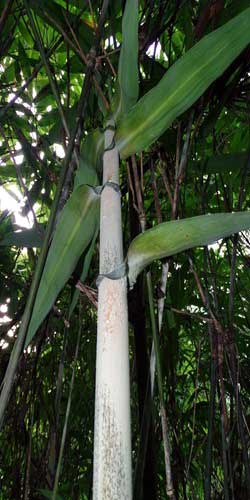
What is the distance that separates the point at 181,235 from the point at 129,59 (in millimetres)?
176

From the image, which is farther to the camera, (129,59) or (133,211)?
(133,211)

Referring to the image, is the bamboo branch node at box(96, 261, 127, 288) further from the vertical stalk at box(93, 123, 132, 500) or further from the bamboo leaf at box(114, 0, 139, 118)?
the bamboo leaf at box(114, 0, 139, 118)

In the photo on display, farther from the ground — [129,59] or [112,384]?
[129,59]

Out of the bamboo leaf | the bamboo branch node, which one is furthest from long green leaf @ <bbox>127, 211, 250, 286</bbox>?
the bamboo leaf

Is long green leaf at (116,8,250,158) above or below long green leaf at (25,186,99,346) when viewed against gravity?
above

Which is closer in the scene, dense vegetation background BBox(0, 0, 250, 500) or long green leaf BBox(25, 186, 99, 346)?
→ long green leaf BBox(25, 186, 99, 346)

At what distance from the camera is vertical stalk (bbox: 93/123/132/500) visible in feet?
0.81

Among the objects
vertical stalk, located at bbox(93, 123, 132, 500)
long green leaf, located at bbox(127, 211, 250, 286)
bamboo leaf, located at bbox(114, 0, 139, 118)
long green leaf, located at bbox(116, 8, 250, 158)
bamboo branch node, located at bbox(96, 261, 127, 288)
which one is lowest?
vertical stalk, located at bbox(93, 123, 132, 500)

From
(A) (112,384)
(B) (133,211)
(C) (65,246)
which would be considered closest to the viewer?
(A) (112,384)

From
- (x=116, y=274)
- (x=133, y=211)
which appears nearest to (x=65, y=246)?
(x=116, y=274)

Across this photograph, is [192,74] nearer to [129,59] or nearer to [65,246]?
[129,59]

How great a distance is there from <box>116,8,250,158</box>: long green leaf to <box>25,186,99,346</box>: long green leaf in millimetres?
82

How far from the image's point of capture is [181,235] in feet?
1.03

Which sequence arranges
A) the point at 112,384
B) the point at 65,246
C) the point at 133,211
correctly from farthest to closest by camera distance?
the point at 133,211
the point at 65,246
the point at 112,384
